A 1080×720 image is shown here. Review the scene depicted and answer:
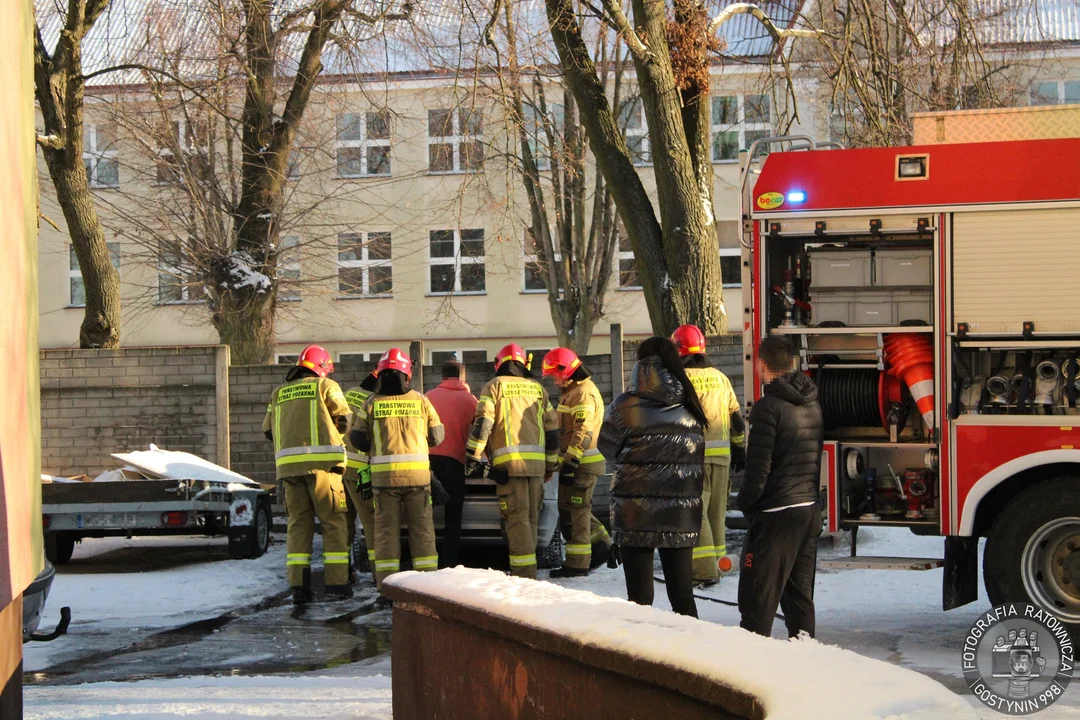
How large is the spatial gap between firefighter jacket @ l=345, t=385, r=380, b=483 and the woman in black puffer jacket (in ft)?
11.2

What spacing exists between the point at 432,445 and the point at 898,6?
233 inches

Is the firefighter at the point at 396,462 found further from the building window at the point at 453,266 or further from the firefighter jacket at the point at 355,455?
the building window at the point at 453,266

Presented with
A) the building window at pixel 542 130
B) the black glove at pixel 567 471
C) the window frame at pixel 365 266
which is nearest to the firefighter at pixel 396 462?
the black glove at pixel 567 471

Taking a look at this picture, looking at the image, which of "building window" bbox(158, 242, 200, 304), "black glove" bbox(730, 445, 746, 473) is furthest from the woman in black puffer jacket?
"building window" bbox(158, 242, 200, 304)

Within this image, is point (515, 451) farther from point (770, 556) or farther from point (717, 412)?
point (770, 556)

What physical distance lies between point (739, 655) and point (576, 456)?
7.58 m

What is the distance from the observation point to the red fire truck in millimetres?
7586

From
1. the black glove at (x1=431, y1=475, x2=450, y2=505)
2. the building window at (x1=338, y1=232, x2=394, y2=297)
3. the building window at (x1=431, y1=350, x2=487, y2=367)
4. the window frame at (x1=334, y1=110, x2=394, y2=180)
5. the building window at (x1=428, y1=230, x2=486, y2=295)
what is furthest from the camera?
the building window at (x1=431, y1=350, x2=487, y2=367)

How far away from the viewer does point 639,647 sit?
3.77 m

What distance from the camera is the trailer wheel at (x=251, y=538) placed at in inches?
468

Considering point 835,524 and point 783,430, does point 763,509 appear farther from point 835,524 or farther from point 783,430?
point 835,524

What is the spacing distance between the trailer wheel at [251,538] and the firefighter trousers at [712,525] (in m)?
4.13

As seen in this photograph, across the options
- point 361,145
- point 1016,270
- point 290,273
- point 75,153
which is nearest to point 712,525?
point 1016,270

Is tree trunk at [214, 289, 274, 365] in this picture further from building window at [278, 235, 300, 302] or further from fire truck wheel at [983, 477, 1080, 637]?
fire truck wheel at [983, 477, 1080, 637]
